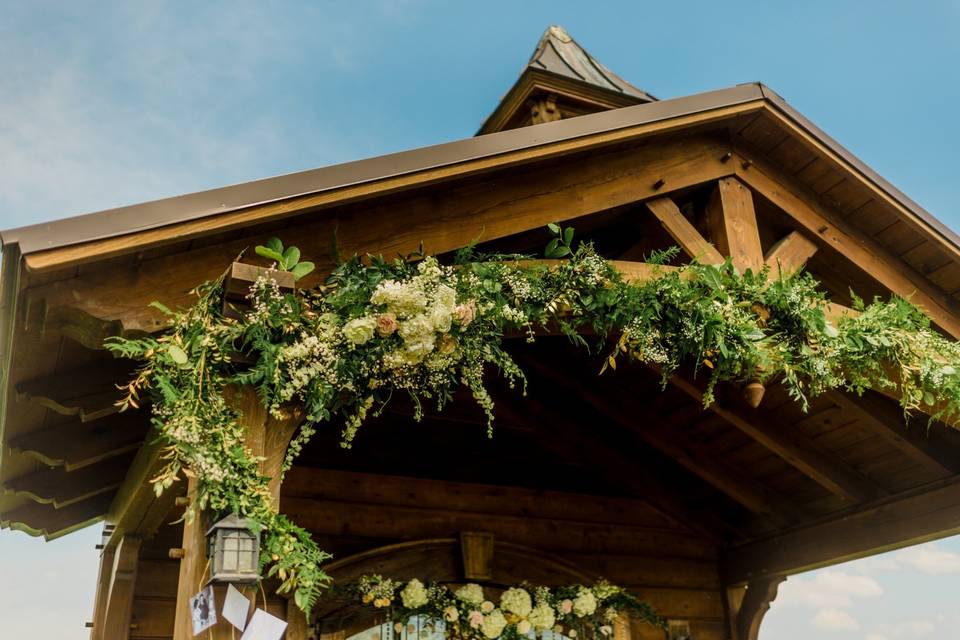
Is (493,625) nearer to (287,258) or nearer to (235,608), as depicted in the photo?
(235,608)

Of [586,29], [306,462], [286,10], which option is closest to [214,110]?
[286,10]

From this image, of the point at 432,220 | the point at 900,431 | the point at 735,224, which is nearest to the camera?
the point at 432,220

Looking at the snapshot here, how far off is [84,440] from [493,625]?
281 cm

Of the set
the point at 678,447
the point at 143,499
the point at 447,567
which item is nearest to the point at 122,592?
the point at 143,499

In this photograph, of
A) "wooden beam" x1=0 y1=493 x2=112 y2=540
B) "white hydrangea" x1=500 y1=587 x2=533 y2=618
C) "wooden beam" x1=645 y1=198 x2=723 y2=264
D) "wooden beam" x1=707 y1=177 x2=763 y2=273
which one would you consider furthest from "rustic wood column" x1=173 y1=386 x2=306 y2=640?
Result: "wooden beam" x1=0 y1=493 x2=112 y2=540

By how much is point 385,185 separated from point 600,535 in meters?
4.20

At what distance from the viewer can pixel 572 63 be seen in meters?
7.19

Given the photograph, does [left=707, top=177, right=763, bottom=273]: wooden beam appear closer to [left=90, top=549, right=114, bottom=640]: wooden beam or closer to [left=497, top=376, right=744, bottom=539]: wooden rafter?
[left=497, top=376, right=744, bottom=539]: wooden rafter

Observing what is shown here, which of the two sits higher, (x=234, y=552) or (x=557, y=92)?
(x=557, y=92)

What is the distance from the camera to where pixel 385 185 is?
11.5ft

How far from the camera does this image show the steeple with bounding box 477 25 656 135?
Result: 6.41 m

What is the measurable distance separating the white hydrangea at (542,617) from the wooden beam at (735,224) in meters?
2.93

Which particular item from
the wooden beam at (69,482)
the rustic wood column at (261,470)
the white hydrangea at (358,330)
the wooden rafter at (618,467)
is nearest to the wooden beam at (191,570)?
the rustic wood column at (261,470)

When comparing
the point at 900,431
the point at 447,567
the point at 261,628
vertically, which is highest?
the point at 900,431
